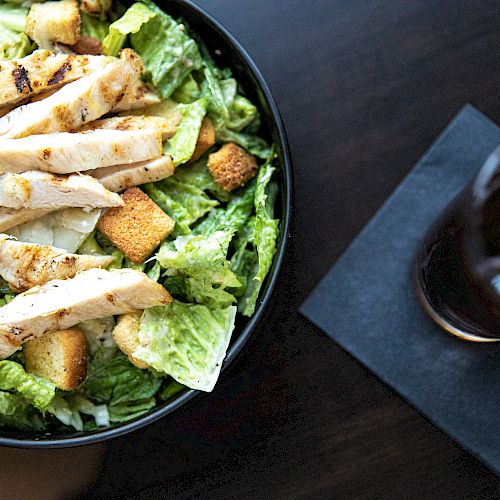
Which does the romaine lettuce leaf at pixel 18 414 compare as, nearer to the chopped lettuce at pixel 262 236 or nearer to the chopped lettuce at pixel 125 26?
the chopped lettuce at pixel 262 236

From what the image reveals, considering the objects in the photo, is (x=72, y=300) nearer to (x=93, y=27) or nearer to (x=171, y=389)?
(x=171, y=389)

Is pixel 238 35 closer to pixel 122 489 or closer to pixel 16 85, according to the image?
pixel 16 85

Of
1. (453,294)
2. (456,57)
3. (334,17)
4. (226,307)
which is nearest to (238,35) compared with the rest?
(334,17)

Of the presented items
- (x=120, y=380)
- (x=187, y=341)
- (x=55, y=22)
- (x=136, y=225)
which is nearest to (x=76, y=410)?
(x=120, y=380)

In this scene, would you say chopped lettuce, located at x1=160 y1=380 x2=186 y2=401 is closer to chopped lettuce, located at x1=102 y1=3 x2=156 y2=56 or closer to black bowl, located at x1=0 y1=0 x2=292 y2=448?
black bowl, located at x1=0 y1=0 x2=292 y2=448

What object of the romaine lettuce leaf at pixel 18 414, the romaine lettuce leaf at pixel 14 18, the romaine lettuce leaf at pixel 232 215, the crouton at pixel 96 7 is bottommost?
the romaine lettuce leaf at pixel 18 414

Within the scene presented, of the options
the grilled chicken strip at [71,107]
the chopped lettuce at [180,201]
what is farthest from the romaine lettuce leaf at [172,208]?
the grilled chicken strip at [71,107]

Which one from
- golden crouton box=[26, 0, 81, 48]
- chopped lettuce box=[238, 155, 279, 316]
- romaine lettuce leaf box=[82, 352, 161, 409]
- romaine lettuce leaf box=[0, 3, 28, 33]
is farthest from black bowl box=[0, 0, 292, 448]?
romaine lettuce leaf box=[0, 3, 28, 33]
